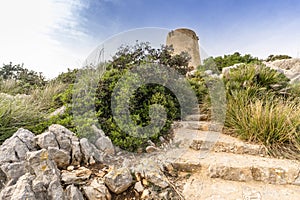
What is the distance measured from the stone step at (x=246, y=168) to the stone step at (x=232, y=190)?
0.06 m

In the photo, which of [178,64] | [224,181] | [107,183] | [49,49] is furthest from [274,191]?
[49,49]

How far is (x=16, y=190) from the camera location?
1.48 metres

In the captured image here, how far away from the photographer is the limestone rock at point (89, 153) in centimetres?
211

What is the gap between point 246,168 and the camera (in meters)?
2.23

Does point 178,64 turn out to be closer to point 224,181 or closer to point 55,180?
point 224,181

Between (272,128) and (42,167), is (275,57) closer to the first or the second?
(272,128)

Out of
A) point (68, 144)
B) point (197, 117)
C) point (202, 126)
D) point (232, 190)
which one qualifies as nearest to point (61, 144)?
point (68, 144)

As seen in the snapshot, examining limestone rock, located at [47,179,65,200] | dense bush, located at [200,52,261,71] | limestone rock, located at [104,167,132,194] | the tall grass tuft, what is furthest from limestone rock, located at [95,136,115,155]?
dense bush, located at [200,52,261,71]

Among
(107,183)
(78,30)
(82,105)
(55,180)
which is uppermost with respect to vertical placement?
(78,30)

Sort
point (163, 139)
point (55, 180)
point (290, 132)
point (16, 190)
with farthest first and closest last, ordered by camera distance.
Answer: point (163, 139), point (290, 132), point (55, 180), point (16, 190)

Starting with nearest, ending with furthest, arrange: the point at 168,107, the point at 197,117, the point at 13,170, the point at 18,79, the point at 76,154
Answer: the point at 13,170 < the point at 76,154 < the point at 168,107 < the point at 197,117 < the point at 18,79

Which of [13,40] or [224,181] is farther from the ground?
[13,40]

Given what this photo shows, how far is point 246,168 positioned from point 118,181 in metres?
1.41

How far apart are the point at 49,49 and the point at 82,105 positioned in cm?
207
